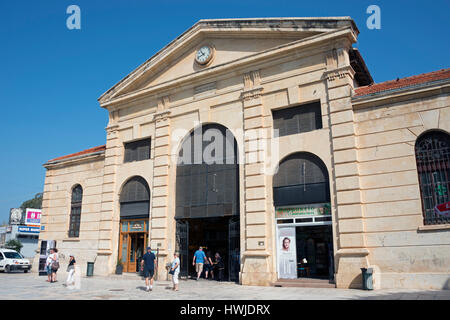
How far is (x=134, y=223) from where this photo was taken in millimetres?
22641

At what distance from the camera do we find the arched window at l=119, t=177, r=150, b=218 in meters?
22.3

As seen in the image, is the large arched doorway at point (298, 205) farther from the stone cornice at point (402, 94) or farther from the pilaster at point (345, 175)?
the stone cornice at point (402, 94)

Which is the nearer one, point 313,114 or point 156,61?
point 313,114

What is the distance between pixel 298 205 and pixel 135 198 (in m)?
10.3

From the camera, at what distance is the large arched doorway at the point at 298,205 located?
656 inches

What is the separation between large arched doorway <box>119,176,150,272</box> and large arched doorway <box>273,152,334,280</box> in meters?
8.45

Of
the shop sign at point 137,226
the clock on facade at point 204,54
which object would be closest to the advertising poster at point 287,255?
the shop sign at point 137,226

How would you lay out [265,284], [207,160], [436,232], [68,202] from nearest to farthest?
[436,232] → [265,284] → [207,160] → [68,202]

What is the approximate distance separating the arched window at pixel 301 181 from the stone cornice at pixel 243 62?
5.13 metres

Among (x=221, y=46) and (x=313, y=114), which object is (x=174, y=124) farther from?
(x=313, y=114)

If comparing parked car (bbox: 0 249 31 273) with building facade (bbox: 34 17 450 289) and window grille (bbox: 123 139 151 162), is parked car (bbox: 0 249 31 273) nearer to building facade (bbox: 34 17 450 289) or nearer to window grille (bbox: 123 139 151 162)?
building facade (bbox: 34 17 450 289)

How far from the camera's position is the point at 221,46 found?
21.0m
